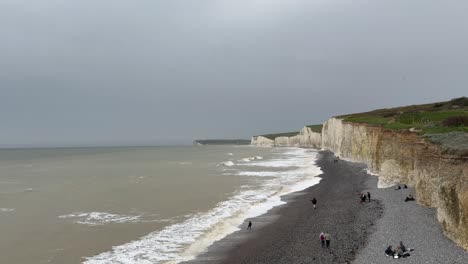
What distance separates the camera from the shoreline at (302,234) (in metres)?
17.5

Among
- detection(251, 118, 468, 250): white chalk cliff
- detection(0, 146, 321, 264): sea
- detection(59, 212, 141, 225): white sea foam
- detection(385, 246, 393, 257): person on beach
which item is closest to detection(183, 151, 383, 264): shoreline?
detection(0, 146, 321, 264): sea

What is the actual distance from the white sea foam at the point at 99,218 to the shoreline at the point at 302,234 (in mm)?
9073

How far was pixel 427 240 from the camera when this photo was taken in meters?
17.0

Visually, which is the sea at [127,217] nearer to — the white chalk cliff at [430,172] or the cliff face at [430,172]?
the white chalk cliff at [430,172]

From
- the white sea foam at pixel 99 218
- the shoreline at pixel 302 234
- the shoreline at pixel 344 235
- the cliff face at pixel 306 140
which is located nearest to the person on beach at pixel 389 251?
the shoreline at pixel 344 235

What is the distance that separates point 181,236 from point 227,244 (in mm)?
3397

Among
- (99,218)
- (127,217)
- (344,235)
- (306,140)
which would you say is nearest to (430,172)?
(344,235)

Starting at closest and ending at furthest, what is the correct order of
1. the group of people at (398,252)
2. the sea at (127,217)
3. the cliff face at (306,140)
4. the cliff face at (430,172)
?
the group of people at (398,252)
the cliff face at (430,172)
the sea at (127,217)
the cliff face at (306,140)

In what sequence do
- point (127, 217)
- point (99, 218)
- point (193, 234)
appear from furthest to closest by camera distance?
point (127, 217), point (99, 218), point (193, 234)

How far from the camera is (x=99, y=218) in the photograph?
1088 inches

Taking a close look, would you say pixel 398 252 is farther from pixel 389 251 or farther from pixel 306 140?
pixel 306 140

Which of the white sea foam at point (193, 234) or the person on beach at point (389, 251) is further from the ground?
the person on beach at point (389, 251)

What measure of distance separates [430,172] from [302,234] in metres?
8.46

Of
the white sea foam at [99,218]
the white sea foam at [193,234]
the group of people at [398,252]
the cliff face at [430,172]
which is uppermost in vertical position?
the cliff face at [430,172]
